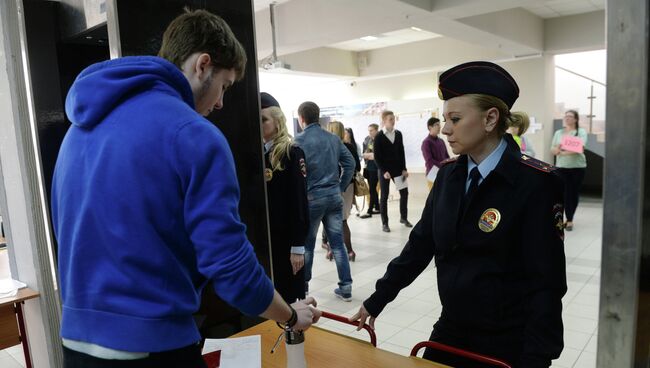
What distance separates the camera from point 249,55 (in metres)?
1.77

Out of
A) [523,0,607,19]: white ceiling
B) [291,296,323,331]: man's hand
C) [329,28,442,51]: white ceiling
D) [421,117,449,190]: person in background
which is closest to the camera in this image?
[291,296,323,331]: man's hand

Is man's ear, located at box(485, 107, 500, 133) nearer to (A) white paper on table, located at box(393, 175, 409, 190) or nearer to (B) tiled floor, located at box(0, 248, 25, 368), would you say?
(B) tiled floor, located at box(0, 248, 25, 368)

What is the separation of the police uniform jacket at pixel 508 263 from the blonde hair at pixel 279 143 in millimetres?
1237

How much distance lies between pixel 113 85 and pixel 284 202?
1668 millimetres

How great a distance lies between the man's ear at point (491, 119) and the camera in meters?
1.32

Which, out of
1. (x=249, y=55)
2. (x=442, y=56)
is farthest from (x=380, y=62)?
(x=249, y=55)

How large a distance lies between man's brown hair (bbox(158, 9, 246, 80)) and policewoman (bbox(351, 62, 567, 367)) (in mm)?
694

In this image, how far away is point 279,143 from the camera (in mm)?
2480

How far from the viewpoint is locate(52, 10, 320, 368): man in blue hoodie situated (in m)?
0.79

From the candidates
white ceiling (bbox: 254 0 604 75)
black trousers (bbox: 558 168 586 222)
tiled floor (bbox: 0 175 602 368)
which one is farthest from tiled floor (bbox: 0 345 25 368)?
black trousers (bbox: 558 168 586 222)

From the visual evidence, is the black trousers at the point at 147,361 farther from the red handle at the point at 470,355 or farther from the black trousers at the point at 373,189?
the black trousers at the point at 373,189

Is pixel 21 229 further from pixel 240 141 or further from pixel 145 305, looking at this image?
pixel 145 305

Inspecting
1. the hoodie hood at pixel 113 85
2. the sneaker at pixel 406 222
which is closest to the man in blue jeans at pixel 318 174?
the hoodie hood at pixel 113 85

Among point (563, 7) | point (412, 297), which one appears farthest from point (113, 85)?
point (563, 7)
